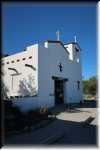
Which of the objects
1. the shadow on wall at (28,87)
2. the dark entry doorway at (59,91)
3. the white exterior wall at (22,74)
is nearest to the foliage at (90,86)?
the dark entry doorway at (59,91)

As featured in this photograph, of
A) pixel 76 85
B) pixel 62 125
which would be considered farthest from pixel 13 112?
pixel 76 85

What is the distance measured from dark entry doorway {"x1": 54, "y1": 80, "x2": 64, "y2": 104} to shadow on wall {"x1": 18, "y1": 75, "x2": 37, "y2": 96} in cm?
279

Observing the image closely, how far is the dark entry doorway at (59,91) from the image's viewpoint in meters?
20.8

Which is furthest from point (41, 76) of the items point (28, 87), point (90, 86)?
point (90, 86)

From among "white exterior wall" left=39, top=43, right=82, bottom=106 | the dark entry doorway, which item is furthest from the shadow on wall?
the dark entry doorway

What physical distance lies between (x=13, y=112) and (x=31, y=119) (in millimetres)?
1083

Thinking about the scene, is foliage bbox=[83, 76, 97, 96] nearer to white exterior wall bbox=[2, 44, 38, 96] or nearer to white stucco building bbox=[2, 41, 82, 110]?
white stucco building bbox=[2, 41, 82, 110]

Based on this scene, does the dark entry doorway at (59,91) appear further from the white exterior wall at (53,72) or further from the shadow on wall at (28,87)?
the shadow on wall at (28,87)

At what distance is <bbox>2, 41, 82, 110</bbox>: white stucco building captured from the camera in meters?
17.8

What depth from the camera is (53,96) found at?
19516 mm

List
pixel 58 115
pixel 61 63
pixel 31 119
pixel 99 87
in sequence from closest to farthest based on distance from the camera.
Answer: pixel 99 87
pixel 31 119
pixel 58 115
pixel 61 63

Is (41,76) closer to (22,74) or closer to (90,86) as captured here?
(22,74)

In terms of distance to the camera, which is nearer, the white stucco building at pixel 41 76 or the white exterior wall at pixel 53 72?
the white stucco building at pixel 41 76

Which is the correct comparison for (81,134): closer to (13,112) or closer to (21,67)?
(13,112)
